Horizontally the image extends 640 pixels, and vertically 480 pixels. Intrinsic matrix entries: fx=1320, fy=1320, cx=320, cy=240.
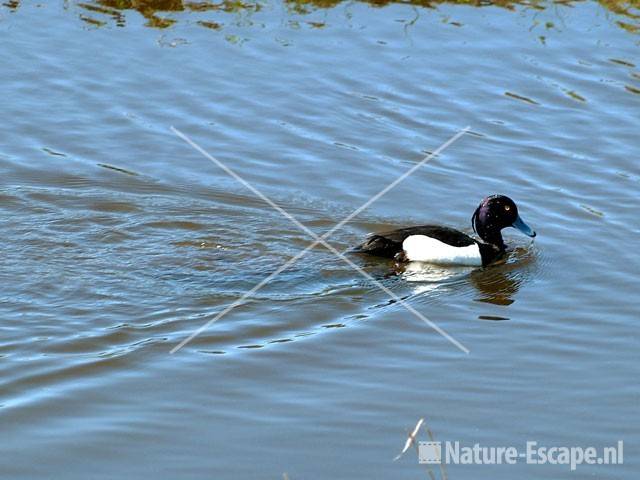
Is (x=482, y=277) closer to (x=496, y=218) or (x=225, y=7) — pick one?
(x=496, y=218)

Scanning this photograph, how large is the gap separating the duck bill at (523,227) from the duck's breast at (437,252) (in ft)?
1.17

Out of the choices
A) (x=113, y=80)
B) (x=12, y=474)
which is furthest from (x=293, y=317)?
(x=113, y=80)

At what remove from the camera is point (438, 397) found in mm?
7211

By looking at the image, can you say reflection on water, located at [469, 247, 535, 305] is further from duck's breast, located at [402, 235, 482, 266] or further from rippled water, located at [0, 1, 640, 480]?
duck's breast, located at [402, 235, 482, 266]

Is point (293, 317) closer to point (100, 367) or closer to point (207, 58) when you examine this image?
point (100, 367)

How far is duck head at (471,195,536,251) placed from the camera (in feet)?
33.1

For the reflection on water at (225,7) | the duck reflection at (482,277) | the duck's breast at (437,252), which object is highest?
the reflection on water at (225,7)

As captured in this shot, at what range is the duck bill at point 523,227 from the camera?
396 inches

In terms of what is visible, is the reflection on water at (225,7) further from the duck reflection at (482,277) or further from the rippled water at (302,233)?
the duck reflection at (482,277)

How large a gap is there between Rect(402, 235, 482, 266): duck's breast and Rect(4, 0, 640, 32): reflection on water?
17.7 feet

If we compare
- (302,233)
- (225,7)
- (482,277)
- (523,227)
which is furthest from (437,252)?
(225,7)

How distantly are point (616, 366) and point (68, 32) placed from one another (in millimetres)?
8255

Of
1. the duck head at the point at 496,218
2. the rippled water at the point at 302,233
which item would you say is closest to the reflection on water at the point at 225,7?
the rippled water at the point at 302,233

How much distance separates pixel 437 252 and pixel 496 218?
61 cm
